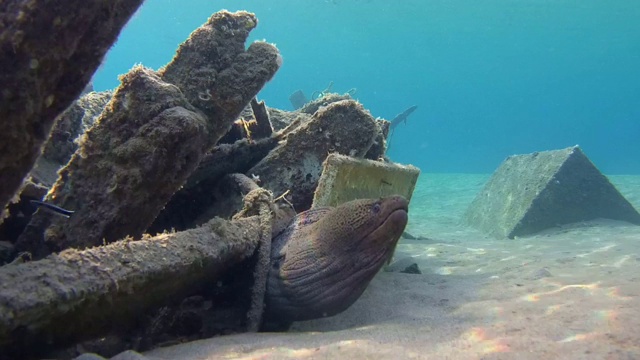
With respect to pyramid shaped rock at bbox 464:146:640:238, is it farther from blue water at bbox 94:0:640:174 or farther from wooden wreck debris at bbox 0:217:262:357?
blue water at bbox 94:0:640:174

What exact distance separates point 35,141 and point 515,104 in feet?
662

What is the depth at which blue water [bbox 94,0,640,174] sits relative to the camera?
313ft

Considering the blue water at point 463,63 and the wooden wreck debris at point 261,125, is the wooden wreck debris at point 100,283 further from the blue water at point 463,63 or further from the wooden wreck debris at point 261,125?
the blue water at point 463,63

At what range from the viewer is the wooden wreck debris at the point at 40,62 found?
1775mm

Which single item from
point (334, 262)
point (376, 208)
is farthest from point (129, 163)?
point (376, 208)

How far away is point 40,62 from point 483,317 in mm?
3240

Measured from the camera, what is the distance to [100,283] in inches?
81.9

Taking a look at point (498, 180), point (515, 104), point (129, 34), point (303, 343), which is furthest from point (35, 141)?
point (515, 104)

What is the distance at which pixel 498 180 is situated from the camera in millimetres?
12773

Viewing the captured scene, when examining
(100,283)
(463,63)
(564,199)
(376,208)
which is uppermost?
(463,63)

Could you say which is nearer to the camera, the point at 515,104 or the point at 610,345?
the point at 610,345

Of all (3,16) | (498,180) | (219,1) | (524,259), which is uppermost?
(219,1)

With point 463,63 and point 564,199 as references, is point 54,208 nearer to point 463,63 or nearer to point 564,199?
point 564,199

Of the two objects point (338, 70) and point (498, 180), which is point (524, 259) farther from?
point (338, 70)
